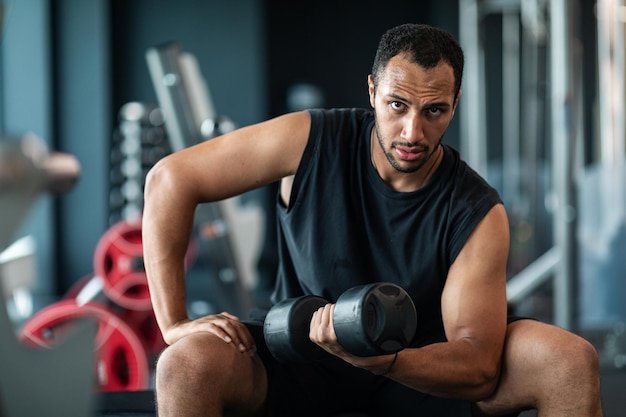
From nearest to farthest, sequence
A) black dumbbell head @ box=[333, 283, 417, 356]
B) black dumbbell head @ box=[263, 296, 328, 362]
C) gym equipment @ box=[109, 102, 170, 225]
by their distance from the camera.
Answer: black dumbbell head @ box=[333, 283, 417, 356], black dumbbell head @ box=[263, 296, 328, 362], gym equipment @ box=[109, 102, 170, 225]

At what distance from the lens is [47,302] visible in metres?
5.94

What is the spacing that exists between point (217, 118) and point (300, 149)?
1.34 metres

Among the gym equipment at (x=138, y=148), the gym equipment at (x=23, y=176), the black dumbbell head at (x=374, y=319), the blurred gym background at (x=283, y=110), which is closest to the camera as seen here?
the gym equipment at (x=23, y=176)

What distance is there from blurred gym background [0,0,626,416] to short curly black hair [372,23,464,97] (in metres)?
1.45

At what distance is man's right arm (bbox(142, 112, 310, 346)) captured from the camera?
177 cm

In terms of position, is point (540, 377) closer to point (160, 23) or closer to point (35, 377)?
point (35, 377)

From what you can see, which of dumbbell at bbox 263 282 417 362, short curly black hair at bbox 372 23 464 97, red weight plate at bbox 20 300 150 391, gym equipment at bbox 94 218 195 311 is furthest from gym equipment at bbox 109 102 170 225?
dumbbell at bbox 263 282 417 362

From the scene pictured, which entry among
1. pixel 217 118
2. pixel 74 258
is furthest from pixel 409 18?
pixel 217 118

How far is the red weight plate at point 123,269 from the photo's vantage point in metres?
3.91

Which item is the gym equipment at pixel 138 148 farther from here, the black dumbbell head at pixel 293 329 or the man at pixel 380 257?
the black dumbbell head at pixel 293 329

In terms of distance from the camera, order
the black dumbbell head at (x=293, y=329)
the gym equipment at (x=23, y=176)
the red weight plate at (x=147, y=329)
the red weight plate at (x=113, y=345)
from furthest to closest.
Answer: the red weight plate at (x=147, y=329) < the red weight plate at (x=113, y=345) < the black dumbbell head at (x=293, y=329) < the gym equipment at (x=23, y=176)

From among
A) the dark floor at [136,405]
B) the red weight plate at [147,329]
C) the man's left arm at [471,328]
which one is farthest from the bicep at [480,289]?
the red weight plate at [147,329]

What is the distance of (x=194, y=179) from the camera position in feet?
5.82

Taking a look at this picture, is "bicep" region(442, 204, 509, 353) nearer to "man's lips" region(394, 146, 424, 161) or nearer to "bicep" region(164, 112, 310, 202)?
"man's lips" region(394, 146, 424, 161)
